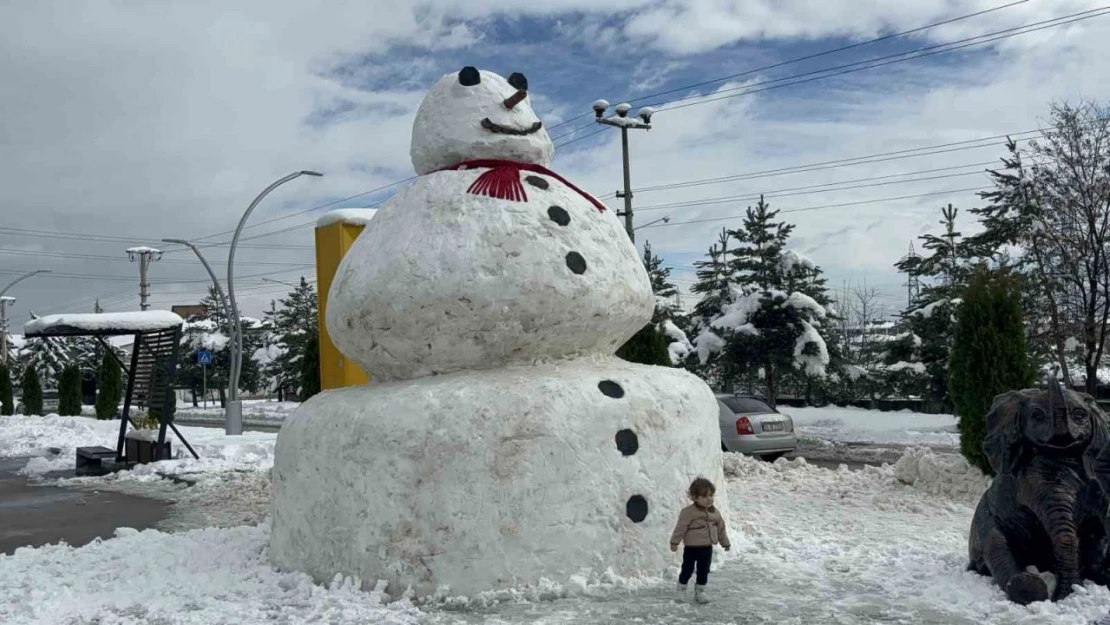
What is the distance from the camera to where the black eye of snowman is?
6961 mm

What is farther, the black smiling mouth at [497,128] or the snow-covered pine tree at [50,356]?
the snow-covered pine tree at [50,356]

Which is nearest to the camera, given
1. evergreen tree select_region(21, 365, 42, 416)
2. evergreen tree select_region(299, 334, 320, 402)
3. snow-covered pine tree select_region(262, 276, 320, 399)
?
evergreen tree select_region(299, 334, 320, 402)

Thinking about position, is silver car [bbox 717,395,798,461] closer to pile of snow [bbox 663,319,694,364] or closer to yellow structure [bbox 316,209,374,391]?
yellow structure [bbox 316,209,374,391]

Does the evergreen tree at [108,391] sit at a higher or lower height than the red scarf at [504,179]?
lower

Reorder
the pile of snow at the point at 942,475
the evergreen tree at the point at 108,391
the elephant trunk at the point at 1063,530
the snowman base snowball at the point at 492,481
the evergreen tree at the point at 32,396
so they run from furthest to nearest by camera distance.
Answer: the evergreen tree at the point at 32,396 → the evergreen tree at the point at 108,391 → the pile of snow at the point at 942,475 → the snowman base snowball at the point at 492,481 → the elephant trunk at the point at 1063,530

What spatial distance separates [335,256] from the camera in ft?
33.7

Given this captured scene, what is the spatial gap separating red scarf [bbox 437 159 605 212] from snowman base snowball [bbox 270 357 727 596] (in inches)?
49.8

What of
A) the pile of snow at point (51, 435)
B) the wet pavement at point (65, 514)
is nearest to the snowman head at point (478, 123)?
the wet pavement at point (65, 514)

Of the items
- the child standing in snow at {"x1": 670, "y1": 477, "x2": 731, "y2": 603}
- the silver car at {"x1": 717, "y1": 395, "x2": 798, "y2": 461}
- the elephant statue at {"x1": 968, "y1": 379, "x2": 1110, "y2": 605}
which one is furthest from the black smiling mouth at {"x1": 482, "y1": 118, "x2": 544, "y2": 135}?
the silver car at {"x1": 717, "y1": 395, "x2": 798, "y2": 461}

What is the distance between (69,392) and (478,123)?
29151mm

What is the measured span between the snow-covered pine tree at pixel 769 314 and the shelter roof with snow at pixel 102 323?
14450 mm

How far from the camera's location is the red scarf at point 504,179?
6449 mm

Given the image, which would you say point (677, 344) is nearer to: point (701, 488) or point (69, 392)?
point (69, 392)

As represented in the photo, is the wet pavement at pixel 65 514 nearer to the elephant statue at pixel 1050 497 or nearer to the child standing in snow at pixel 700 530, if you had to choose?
the child standing in snow at pixel 700 530
